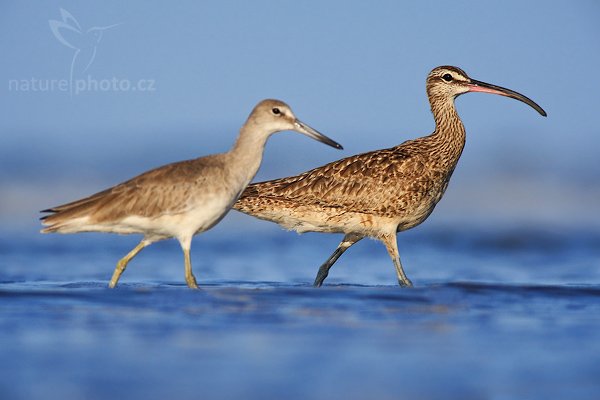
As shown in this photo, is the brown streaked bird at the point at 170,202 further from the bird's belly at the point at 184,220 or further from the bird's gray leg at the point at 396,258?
the bird's gray leg at the point at 396,258

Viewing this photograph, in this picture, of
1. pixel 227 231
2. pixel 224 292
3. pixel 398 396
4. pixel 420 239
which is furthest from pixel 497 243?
pixel 398 396

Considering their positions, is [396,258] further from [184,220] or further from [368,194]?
[184,220]

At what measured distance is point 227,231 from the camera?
23.8m

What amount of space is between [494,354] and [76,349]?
123 inches

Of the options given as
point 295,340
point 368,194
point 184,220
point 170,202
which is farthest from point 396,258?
point 295,340

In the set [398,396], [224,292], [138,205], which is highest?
[138,205]

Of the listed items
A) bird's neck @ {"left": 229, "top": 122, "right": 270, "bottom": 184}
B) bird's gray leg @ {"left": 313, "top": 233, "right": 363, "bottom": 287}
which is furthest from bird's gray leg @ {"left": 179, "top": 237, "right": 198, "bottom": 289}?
bird's gray leg @ {"left": 313, "top": 233, "right": 363, "bottom": 287}

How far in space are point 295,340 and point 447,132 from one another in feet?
15.9

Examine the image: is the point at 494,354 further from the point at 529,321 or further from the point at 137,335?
the point at 137,335

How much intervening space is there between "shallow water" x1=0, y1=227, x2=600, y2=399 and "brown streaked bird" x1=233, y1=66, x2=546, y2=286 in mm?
1042

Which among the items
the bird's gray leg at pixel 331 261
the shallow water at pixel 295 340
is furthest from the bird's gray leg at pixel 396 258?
the shallow water at pixel 295 340

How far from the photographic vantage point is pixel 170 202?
426 inches

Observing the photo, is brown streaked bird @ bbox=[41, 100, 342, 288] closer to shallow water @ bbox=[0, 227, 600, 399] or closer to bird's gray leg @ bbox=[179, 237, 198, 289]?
bird's gray leg @ bbox=[179, 237, 198, 289]

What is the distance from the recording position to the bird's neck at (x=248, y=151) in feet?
36.3
